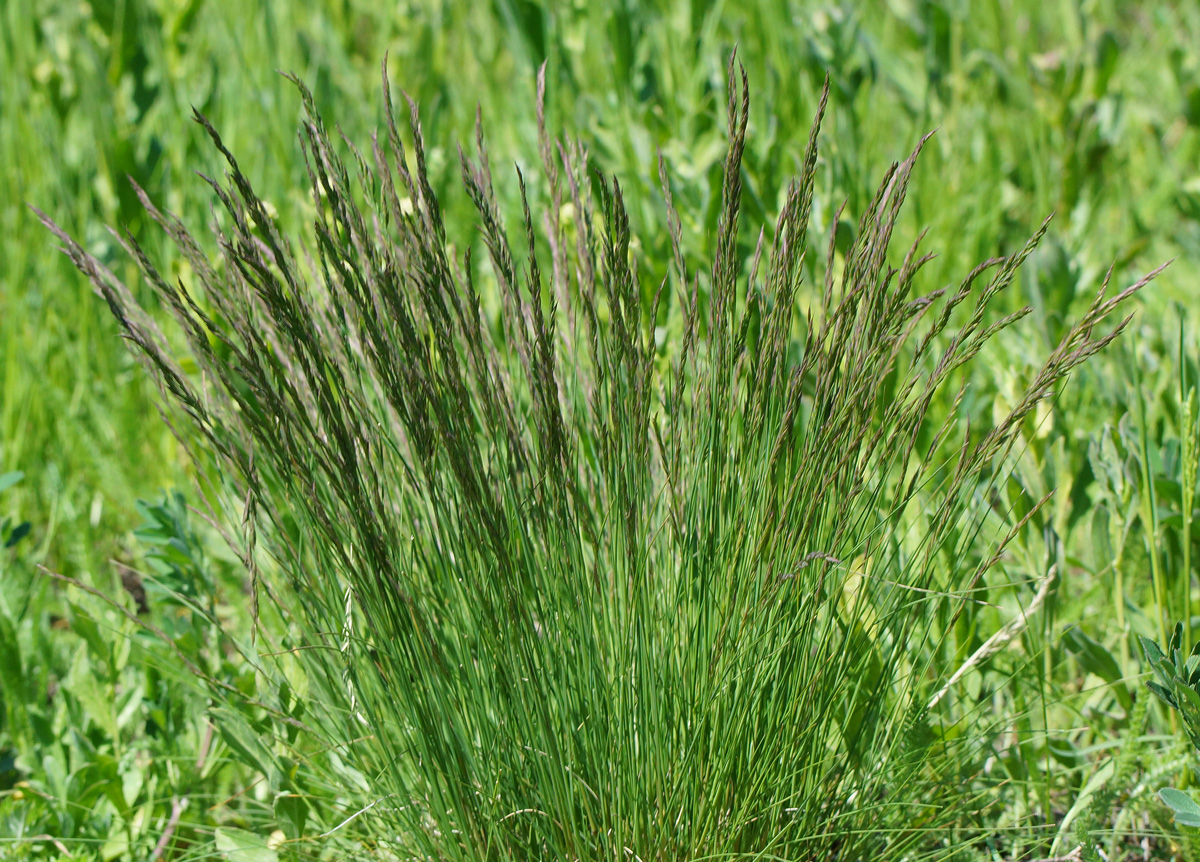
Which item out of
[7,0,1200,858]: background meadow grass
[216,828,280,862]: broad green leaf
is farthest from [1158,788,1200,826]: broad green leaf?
[216,828,280,862]: broad green leaf

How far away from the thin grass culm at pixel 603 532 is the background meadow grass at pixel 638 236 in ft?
0.78

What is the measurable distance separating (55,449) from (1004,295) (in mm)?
2160

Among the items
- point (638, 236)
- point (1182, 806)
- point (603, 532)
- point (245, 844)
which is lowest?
point (1182, 806)

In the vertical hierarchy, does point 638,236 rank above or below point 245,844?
above

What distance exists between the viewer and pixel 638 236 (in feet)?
6.68

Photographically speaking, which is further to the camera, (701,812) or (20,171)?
(20,171)

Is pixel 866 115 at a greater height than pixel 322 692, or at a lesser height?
greater

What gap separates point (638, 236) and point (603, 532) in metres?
1.10

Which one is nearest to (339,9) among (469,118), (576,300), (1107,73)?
(469,118)

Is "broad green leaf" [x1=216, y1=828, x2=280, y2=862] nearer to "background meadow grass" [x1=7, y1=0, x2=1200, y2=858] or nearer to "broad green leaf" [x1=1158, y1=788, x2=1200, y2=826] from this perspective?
"background meadow grass" [x1=7, y1=0, x2=1200, y2=858]

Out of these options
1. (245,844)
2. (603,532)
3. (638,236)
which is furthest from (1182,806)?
(638,236)

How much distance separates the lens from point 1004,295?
2.41m

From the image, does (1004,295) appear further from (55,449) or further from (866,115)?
(55,449)

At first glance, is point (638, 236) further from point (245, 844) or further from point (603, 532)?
point (245, 844)
